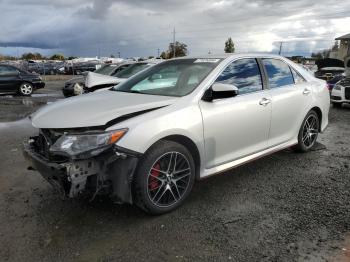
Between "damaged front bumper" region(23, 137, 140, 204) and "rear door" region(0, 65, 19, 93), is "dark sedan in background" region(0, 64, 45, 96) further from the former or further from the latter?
"damaged front bumper" region(23, 137, 140, 204)

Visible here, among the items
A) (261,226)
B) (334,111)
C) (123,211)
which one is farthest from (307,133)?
(334,111)

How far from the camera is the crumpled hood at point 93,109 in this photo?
346 cm

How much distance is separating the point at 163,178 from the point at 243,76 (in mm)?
1772

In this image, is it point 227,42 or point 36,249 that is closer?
point 36,249

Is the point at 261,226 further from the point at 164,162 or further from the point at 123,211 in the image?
the point at 123,211

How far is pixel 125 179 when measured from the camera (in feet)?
11.1

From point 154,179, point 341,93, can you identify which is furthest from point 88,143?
point 341,93

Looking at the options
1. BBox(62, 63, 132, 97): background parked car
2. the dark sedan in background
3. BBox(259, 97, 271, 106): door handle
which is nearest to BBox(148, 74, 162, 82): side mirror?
BBox(259, 97, 271, 106): door handle

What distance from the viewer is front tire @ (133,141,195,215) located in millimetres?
3461

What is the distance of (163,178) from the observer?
3695 mm

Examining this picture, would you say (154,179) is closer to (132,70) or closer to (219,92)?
(219,92)

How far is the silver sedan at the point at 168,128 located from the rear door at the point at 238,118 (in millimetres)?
12

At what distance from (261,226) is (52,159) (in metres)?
2.09

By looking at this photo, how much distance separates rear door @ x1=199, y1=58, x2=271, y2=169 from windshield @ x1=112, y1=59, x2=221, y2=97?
0.80 ft
